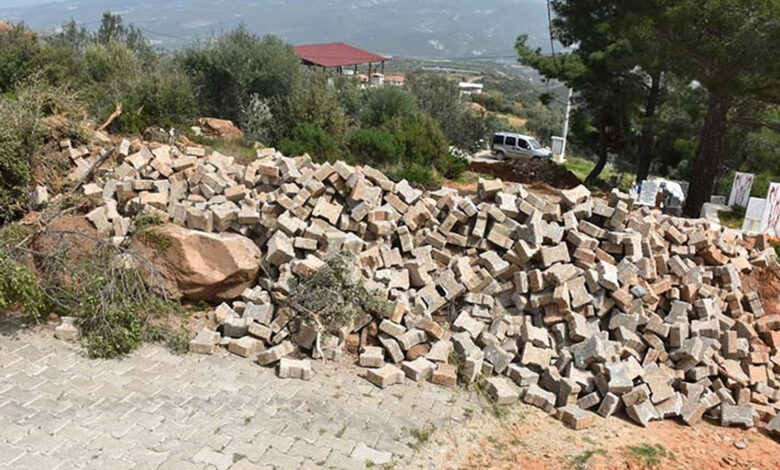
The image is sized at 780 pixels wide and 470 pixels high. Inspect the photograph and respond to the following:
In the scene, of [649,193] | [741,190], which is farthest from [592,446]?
[741,190]

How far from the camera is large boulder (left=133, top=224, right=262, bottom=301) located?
6.45 metres

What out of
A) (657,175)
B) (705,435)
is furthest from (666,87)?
(705,435)

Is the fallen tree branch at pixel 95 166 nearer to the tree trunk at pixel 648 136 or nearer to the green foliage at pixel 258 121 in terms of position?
the green foliage at pixel 258 121

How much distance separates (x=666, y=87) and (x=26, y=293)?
707 inches

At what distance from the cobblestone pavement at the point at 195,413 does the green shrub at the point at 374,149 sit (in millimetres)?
7398

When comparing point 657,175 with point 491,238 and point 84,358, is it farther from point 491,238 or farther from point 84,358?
point 84,358

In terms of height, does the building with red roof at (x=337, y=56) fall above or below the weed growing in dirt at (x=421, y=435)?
above

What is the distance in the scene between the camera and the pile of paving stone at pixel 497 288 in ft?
20.0

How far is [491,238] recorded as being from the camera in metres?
7.07

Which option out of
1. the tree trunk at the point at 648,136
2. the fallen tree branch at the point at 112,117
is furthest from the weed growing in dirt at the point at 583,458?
the tree trunk at the point at 648,136

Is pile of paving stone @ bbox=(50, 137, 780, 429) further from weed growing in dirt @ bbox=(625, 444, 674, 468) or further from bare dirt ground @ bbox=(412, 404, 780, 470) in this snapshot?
weed growing in dirt @ bbox=(625, 444, 674, 468)

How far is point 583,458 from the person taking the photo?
5066mm

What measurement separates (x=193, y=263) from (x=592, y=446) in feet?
14.5

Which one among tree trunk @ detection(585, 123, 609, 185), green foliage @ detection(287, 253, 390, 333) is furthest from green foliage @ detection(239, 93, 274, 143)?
tree trunk @ detection(585, 123, 609, 185)
